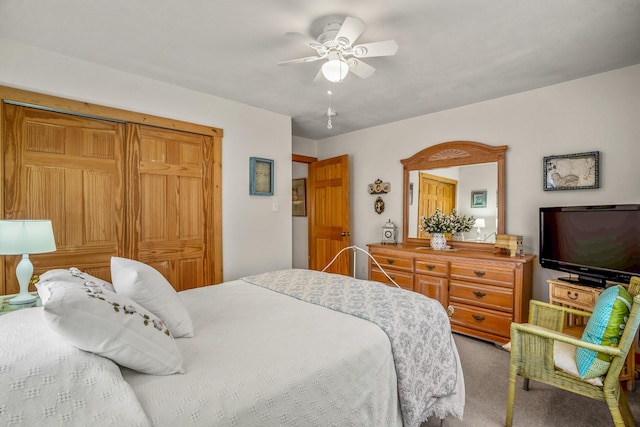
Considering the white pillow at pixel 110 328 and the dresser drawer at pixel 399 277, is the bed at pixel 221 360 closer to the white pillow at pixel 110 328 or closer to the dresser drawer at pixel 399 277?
the white pillow at pixel 110 328

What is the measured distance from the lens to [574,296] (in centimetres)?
247

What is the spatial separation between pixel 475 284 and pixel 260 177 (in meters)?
2.61

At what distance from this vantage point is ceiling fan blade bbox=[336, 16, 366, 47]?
1769 mm

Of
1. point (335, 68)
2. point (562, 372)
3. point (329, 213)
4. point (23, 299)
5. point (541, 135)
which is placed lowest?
point (562, 372)

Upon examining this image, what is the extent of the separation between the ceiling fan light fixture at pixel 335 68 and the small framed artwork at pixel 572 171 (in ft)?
7.53

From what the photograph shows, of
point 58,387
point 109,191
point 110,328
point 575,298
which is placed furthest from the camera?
point 109,191

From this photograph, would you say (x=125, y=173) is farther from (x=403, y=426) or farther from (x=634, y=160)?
(x=634, y=160)

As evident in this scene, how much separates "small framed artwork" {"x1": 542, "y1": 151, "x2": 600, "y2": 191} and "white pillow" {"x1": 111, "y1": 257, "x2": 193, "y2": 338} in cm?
336

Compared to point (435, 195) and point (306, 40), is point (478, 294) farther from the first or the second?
point (306, 40)

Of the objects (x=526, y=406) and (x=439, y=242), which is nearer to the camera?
(x=526, y=406)

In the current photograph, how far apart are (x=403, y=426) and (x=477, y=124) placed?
126 inches

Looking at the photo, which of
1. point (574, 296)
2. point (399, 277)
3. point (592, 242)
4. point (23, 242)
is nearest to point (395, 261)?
point (399, 277)

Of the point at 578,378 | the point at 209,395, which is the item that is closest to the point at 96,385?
the point at 209,395

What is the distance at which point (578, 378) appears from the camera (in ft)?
5.37
